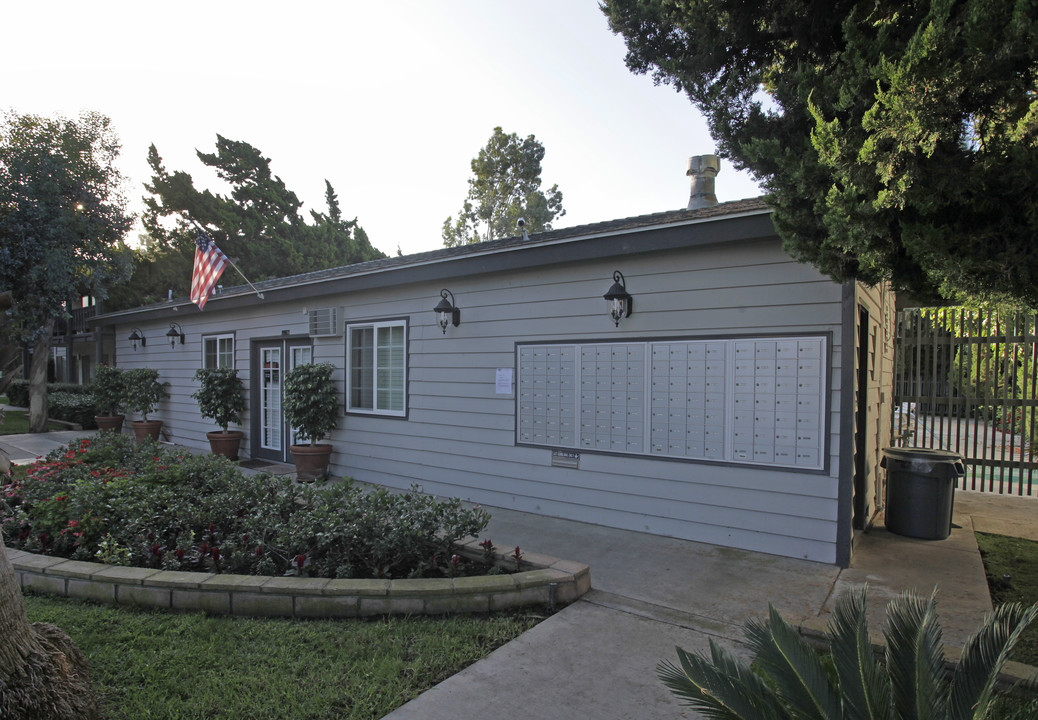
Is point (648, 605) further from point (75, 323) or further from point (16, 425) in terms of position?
point (75, 323)

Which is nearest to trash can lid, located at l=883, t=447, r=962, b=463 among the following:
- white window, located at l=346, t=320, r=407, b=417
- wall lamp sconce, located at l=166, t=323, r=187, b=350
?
white window, located at l=346, t=320, r=407, b=417

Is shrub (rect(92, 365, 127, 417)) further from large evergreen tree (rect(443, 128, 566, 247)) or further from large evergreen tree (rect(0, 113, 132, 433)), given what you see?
large evergreen tree (rect(443, 128, 566, 247))

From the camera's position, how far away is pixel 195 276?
966cm

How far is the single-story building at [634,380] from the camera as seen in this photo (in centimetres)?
449

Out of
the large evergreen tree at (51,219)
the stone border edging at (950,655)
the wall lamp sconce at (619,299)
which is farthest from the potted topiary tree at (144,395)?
the stone border edging at (950,655)

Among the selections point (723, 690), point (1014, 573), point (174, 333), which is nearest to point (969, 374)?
point (1014, 573)

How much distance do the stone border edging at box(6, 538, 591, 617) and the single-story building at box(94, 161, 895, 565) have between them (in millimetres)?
1860

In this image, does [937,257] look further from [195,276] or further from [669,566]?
[195,276]

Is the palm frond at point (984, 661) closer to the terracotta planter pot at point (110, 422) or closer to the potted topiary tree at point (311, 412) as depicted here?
the potted topiary tree at point (311, 412)

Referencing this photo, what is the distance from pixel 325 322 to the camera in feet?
26.8

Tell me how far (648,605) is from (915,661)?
2.10m

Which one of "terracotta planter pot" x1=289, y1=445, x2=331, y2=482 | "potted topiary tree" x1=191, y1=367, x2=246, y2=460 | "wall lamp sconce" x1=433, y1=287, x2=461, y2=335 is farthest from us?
"potted topiary tree" x1=191, y1=367, x2=246, y2=460

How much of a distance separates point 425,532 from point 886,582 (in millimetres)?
3229

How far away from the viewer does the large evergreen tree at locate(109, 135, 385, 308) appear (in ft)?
71.6
